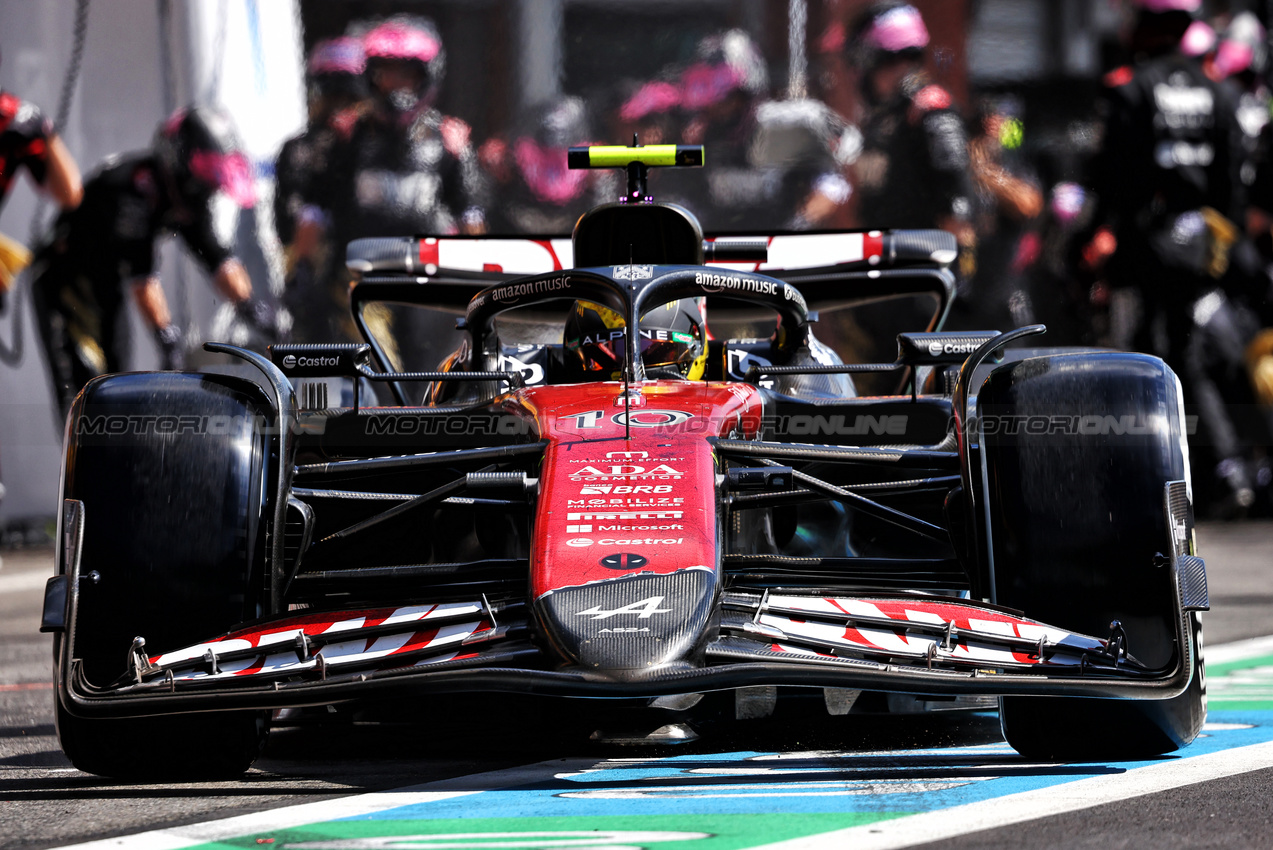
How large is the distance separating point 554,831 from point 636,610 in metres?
0.53

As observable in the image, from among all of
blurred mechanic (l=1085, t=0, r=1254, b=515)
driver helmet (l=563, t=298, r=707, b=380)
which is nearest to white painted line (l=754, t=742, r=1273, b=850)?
driver helmet (l=563, t=298, r=707, b=380)

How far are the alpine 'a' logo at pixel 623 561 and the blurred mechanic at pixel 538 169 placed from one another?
337 inches

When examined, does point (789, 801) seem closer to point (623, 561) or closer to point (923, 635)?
point (923, 635)

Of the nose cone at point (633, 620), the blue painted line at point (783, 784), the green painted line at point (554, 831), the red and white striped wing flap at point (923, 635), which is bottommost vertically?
the blue painted line at point (783, 784)

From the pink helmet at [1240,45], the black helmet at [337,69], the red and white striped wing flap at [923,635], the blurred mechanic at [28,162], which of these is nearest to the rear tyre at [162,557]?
the red and white striped wing flap at [923,635]

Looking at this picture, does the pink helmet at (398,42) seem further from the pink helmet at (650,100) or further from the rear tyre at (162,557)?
the rear tyre at (162,557)

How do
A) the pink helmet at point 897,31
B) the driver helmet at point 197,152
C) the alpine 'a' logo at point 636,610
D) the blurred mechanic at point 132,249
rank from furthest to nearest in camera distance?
1. the pink helmet at point 897,31
2. the driver helmet at point 197,152
3. the blurred mechanic at point 132,249
4. the alpine 'a' logo at point 636,610

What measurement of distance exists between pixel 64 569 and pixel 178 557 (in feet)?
0.86

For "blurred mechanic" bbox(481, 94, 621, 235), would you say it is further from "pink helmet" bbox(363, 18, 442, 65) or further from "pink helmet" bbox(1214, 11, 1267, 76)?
"pink helmet" bbox(1214, 11, 1267, 76)

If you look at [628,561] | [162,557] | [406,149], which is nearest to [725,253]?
[628,561]

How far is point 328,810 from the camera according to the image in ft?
10.3

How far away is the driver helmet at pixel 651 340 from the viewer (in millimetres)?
4809

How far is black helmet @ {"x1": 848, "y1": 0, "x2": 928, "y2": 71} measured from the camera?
1210 cm

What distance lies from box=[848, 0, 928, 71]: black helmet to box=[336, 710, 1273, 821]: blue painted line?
8.96 meters
